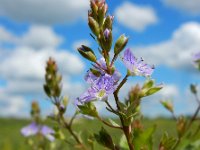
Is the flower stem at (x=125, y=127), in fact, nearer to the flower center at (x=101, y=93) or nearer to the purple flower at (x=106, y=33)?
the flower center at (x=101, y=93)

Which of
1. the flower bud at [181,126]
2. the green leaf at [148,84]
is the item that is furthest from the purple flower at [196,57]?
the green leaf at [148,84]

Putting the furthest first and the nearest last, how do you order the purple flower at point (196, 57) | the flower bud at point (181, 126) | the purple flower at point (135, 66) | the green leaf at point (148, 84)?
the purple flower at point (196, 57), the flower bud at point (181, 126), the green leaf at point (148, 84), the purple flower at point (135, 66)

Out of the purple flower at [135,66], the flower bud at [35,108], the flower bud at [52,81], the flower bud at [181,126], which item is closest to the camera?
the purple flower at [135,66]

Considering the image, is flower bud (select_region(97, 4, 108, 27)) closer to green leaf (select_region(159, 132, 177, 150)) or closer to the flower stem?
the flower stem

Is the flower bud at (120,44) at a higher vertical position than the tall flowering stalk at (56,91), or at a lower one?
lower

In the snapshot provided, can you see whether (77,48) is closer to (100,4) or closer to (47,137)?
(100,4)

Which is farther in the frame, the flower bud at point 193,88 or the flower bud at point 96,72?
the flower bud at point 193,88
